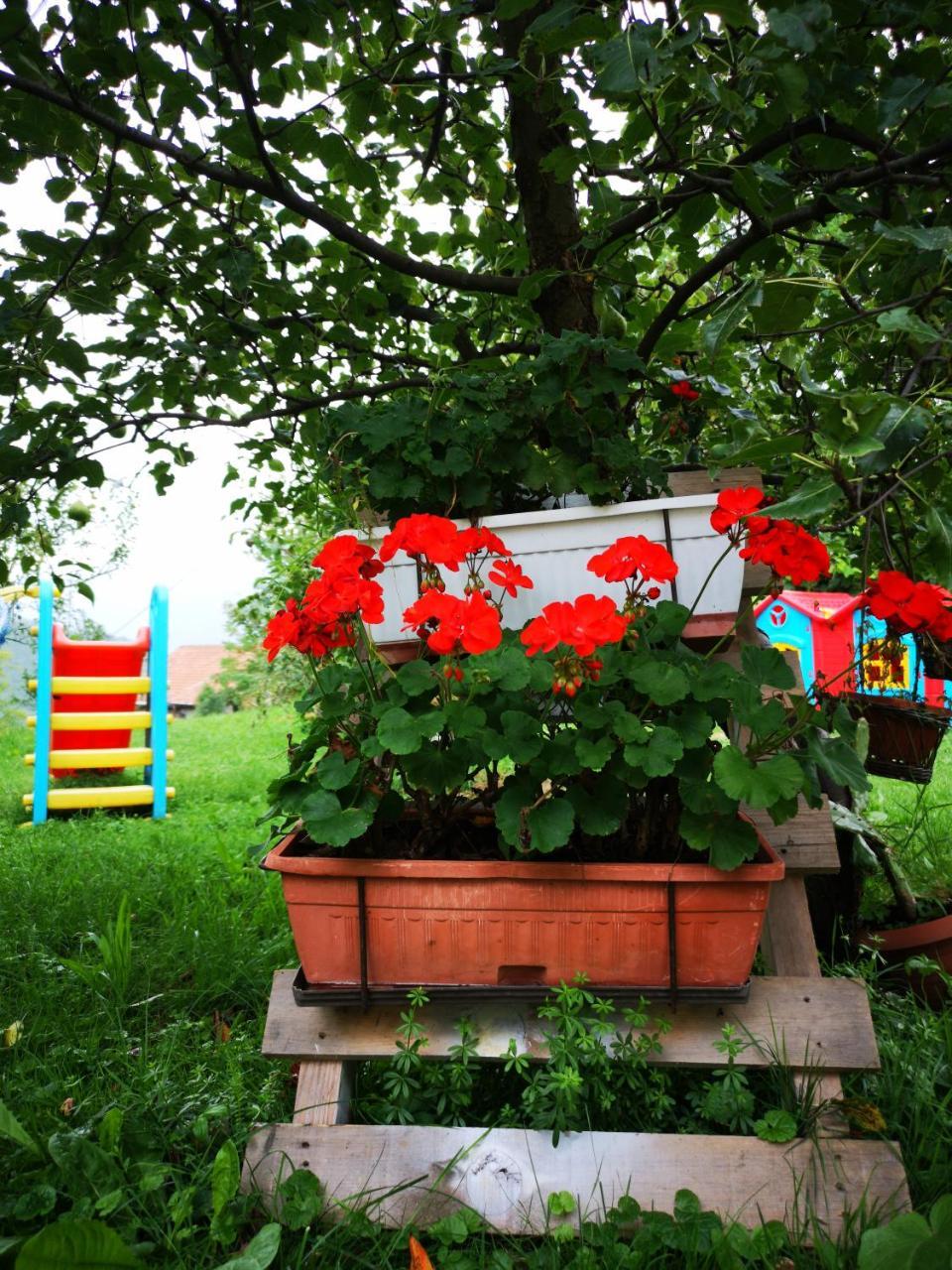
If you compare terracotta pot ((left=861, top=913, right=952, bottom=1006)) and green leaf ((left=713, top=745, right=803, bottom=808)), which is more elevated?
green leaf ((left=713, top=745, right=803, bottom=808))

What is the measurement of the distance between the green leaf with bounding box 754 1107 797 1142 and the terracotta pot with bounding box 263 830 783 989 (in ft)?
0.56

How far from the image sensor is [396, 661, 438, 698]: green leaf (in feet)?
4.05

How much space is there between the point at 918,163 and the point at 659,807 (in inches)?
42.0

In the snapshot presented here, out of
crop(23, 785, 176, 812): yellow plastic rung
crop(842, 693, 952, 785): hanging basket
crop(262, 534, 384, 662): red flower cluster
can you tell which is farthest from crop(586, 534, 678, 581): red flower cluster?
crop(23, 785, 176, 812): yellow plastic rung

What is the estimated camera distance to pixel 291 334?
228 centimetres

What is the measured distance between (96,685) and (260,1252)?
359cm

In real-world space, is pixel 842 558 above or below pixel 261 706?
above

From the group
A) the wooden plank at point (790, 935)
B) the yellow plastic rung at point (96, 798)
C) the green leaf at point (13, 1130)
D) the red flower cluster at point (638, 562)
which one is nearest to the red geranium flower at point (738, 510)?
the red flower cluster at point (638, 562)

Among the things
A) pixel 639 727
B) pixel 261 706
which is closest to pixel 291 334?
pixel 639 727

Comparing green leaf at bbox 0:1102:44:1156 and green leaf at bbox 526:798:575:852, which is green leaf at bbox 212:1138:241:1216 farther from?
green leaf at bbox 526:798:575:852

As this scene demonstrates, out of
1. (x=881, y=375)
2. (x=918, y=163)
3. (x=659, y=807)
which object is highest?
(x=918, y=163)

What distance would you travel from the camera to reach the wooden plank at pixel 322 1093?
1267 millimetres

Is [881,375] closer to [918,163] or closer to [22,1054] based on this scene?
[918,163]

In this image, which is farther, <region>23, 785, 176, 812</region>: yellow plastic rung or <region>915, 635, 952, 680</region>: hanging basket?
<region>23, 785, 176, 812</region>: yellow plastic rung
